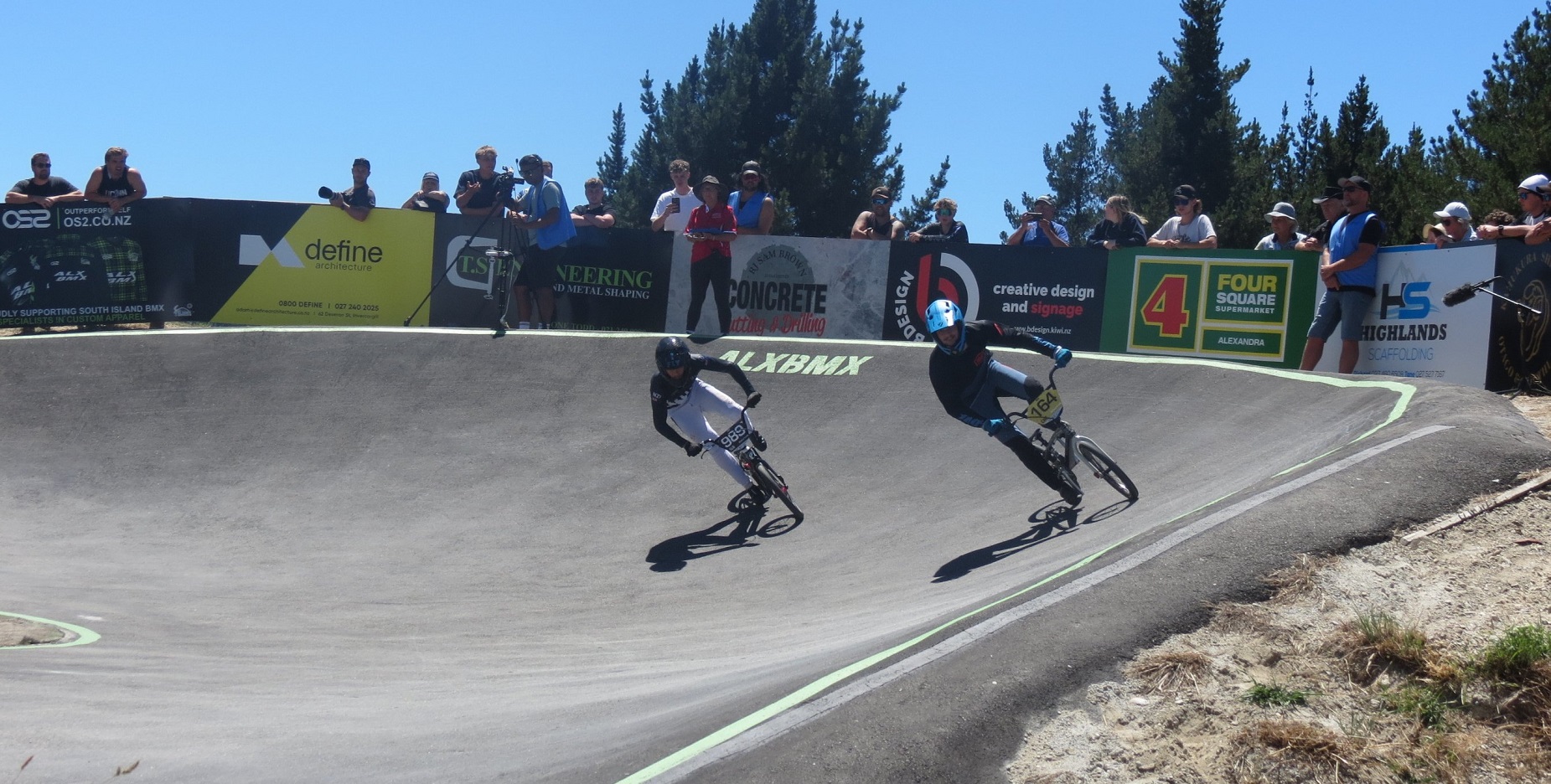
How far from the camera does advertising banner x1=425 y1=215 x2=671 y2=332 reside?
17.0m

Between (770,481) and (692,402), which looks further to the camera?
(692,402)

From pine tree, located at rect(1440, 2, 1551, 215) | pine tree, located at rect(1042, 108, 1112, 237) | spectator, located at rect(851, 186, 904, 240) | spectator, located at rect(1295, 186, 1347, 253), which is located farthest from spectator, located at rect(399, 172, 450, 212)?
pine tree, located at rect(1042, 108, 1112, 237)

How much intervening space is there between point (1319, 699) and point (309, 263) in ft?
52.4

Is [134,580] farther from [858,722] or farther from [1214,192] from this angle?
[1214,192]

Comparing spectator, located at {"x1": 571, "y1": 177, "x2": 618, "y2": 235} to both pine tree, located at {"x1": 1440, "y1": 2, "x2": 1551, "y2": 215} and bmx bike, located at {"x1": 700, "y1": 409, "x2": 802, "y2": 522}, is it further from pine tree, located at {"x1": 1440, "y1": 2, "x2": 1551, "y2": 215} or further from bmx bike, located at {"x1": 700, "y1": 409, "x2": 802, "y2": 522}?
pine tree, located at {"x1": 1440, "y1": 2, "x2": 1551, "y2": 215}

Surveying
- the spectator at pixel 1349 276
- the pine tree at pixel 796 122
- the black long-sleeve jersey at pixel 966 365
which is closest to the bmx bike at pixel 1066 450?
the black long-sleeve jersey at pixel 966 365

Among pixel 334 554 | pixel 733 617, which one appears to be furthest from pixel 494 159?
pixel 733 617

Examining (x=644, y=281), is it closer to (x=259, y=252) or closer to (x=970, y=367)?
(x=259, y=252)

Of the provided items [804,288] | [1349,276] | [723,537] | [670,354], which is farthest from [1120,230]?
[723,537]

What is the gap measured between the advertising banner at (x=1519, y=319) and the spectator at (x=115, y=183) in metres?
16.8

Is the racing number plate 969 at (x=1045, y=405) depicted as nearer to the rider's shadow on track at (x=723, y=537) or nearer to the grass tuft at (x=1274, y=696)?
the rider's shadow on track at (x=723, y=537)

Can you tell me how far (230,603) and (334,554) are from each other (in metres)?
1.64

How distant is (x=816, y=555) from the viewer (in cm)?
1039

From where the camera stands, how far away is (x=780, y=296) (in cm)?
1656
